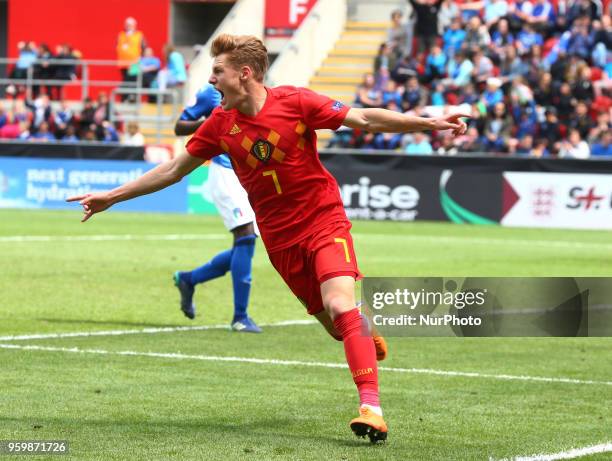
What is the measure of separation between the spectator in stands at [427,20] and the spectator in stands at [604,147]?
24.8ft

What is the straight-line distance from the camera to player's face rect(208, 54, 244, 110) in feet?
23.9

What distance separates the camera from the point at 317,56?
38469 mm

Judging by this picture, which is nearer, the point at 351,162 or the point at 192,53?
the point at 351,162

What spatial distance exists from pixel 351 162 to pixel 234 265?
16.4 meters

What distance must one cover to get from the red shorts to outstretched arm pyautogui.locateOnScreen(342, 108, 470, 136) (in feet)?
1.86

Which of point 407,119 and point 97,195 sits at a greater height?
point 407,119

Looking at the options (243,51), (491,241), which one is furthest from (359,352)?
(491,241)

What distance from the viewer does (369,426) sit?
668cm

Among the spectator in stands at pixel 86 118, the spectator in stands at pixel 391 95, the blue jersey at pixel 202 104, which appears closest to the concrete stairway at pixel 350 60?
the spectator in stands at pixel 391 95

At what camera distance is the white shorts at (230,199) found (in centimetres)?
1175

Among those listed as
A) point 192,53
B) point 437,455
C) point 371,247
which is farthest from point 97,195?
point 192,53

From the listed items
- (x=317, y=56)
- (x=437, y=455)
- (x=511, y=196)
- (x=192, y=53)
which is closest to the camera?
(x=437, y=455)

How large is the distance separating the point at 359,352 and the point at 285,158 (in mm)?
1096

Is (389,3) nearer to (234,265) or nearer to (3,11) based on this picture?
(3,11)
